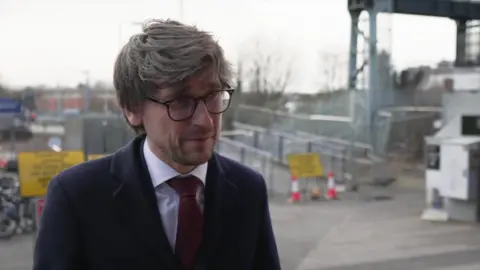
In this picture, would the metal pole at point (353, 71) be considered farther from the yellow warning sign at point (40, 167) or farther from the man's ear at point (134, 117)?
the man's ear at point (134, 117)

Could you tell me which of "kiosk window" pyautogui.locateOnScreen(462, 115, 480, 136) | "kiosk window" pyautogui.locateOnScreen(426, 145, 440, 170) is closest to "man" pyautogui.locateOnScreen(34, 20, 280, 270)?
"kiosk window" pyautogui.locateOnScreen(426, 145, 440, 170)

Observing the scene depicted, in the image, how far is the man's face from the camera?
164 cm

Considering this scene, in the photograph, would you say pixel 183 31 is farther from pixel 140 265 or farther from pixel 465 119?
pixel 465 119

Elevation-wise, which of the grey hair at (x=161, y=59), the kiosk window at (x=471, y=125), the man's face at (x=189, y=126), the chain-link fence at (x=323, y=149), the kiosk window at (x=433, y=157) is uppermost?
the grey hair at (x=161, y=59)

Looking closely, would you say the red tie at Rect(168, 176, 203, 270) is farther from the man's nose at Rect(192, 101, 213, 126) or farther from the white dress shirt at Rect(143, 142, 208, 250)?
the man's nose at Rect(192, 101, 213, 126)

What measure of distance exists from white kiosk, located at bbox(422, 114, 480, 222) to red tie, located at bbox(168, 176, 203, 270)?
10092 mm

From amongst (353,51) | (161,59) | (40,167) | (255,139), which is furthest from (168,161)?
(353,51)

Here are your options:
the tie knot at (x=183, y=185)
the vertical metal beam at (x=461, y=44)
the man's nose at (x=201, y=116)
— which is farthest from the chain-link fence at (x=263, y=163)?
the man's nose at (x=201, y=116)

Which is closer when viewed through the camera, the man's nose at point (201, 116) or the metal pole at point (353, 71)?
the man's nose at point (201, 116)

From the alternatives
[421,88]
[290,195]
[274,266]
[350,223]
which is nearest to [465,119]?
[350,223]

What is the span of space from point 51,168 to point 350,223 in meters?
5.05

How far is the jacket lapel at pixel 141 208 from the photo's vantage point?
165cm

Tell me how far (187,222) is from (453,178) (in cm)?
1033

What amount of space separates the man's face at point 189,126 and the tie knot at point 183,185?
58mm
